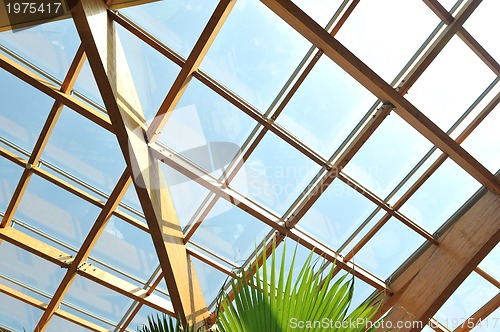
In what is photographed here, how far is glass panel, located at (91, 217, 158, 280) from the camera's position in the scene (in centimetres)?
798

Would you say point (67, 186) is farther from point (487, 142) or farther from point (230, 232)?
point (487, 142)

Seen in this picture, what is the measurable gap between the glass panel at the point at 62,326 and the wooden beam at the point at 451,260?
17.6 feet

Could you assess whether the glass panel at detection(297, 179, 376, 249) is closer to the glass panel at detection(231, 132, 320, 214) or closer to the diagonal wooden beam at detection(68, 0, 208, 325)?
the glass panel at detection(231, 132, 320, 214)

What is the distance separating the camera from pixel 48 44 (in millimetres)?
6281

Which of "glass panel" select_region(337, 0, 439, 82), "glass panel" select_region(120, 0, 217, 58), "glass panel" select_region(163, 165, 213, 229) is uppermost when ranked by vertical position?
"glass panel" select_region(120, 0, 217, 58)

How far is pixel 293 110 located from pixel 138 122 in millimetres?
1804

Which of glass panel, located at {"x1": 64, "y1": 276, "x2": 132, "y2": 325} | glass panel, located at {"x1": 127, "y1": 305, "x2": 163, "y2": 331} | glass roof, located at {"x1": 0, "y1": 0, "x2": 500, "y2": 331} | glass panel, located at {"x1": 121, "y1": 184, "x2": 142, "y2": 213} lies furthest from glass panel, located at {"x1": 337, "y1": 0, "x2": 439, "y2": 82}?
glass panel, located at {"x1": 64, "y1": 276, "x2": 132, "y2": 325}

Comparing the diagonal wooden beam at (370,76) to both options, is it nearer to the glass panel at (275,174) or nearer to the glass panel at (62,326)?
the glass panel at (275,174)

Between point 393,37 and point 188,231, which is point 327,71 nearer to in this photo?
point 393,37

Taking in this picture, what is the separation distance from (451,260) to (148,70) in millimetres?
4383

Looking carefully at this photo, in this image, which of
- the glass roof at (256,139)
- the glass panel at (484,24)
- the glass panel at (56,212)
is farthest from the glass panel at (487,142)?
the glass panel at (56,212)

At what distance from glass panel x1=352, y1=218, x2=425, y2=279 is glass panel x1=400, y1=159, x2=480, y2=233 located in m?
0.24

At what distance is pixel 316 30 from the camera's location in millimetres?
5457

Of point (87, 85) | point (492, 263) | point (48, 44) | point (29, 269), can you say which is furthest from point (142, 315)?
point (492, 263)
